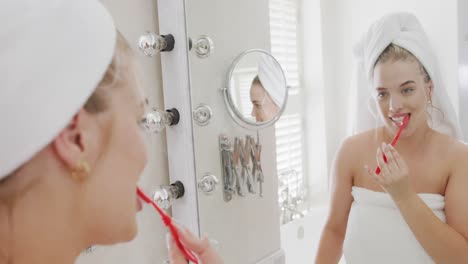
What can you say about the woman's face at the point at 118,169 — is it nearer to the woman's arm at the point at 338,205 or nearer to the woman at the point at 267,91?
the woman's arm at the point at 338,205

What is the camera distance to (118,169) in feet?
1.42

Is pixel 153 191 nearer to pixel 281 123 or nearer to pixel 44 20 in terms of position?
pixel 281 123

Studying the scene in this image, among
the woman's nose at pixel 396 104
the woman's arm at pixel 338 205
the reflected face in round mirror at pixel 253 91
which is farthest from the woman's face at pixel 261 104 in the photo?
the woman's nose at pixel 396 104

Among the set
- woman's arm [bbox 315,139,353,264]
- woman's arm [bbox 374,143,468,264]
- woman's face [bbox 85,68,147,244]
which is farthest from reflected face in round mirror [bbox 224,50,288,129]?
woman's face [bbox 85,68,147,244]

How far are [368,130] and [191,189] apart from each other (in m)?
0.48

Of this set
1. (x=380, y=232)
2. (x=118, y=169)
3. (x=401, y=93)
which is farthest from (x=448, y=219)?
(x=118, y=169)

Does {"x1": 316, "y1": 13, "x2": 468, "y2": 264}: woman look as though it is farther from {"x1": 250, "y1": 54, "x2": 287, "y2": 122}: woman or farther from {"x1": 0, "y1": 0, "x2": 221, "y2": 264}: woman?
{"x1": 0, "y1": 0, "x2": 221, "y2": 264}: woman

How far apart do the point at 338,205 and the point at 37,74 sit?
614mm

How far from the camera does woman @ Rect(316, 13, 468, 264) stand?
2.20 feet

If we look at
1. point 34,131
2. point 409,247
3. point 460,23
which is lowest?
point 409,247

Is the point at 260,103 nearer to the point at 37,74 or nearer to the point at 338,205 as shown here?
the point at 338,205

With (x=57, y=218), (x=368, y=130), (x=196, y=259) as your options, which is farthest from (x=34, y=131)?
(x=368, y=130)

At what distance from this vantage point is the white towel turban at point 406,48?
672mm

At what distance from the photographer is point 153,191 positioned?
996 mm
